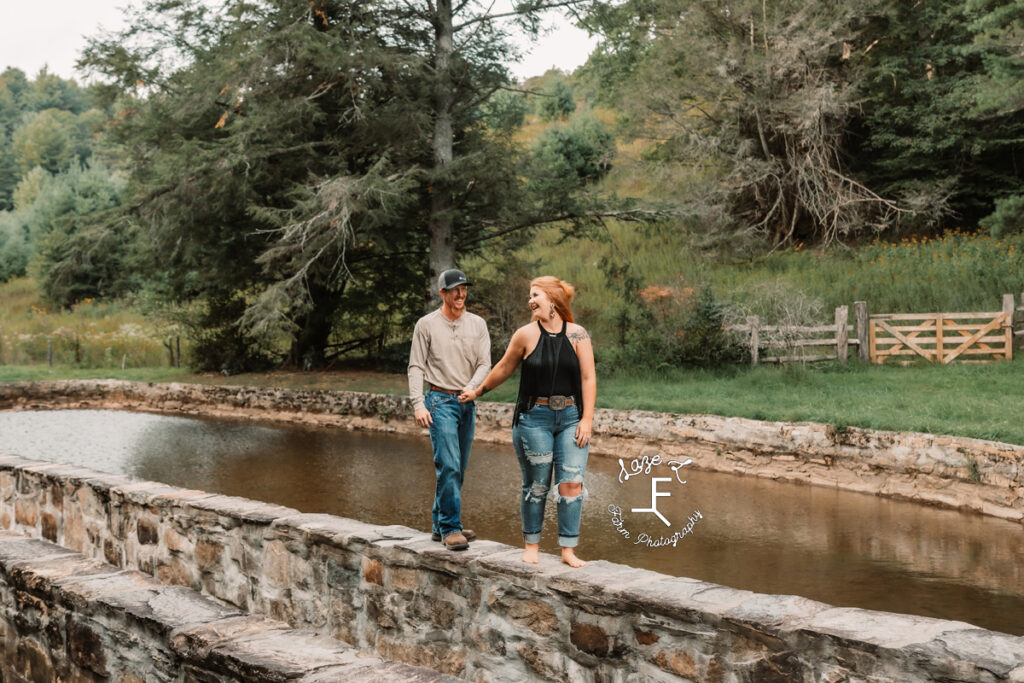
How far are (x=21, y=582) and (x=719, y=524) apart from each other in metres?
7.41

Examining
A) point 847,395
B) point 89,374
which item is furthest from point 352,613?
point 89,374

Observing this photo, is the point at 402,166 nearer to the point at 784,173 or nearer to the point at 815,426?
the point at 815,426

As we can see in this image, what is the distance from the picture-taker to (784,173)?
96.5ft

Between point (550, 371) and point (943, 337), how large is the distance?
54.3 feet

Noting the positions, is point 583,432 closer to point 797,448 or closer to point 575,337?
point 575,337

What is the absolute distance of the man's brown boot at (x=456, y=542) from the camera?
496cm

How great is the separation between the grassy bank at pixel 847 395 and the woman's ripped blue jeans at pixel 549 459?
8.28m

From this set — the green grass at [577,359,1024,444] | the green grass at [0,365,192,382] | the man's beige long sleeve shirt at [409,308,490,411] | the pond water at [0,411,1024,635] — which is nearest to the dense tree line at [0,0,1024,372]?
the green grass at [0,365,192,382]

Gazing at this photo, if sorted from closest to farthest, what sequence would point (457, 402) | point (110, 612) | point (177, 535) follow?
1. point (110, 612)
2. point (457, 402)
3. point (177, 535)

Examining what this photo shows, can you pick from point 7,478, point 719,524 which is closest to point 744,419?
point 719,524

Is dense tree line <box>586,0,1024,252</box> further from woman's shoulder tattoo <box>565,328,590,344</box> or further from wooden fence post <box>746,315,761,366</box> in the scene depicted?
woman's shoulder tattoo <box>565,328,590,344</box>

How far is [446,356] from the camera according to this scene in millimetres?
5453

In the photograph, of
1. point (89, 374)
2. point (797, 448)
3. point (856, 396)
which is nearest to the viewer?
point (797, 448)

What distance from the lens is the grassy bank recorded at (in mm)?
12297
